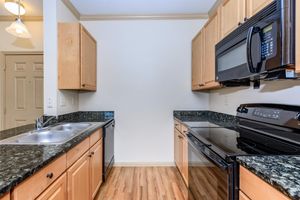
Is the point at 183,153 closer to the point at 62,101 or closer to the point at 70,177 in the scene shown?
the point at 70,177

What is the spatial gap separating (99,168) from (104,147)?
31cm

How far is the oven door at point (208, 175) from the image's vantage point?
4.10 feet

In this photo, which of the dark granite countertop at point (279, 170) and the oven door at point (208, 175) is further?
the oven door at point (208, 175)

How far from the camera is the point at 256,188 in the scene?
38.6 inches

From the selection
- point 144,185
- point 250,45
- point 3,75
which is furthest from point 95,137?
point 3,75

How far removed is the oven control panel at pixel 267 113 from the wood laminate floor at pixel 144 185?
1387mm

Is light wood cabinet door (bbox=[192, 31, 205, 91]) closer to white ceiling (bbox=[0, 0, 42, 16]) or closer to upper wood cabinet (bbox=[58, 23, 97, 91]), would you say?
upper wood cabinet (bbox=[58, 23, 97, 91])

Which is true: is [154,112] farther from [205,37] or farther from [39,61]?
[39,61]

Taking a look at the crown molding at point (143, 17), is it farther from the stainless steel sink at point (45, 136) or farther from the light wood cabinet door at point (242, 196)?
the light wood cabinet door at point (242, 196)

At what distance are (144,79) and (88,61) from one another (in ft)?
3.37

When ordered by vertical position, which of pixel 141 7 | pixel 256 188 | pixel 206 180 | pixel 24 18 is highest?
pixel 141 7

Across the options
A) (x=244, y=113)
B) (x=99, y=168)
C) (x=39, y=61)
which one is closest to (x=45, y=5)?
(x=39, y=61)

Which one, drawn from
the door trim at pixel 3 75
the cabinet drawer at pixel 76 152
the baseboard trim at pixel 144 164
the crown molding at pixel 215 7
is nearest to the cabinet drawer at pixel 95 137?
the cabinet drawer at pixel 76 152

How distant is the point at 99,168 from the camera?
2.83 m
